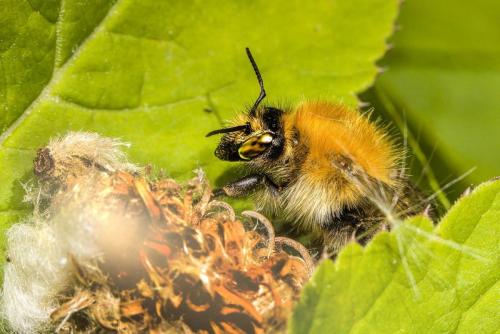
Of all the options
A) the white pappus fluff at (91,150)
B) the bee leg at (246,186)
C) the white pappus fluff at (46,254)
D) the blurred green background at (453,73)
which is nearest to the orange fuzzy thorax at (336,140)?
the bee leg at (246,186)

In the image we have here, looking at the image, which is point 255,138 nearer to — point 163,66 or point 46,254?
point 163,66

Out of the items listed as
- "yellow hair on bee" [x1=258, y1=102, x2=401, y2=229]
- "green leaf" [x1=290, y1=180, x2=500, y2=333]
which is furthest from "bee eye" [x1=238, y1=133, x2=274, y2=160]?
"green leaf" [x1=290, y1=180, x2=500, y2=333]

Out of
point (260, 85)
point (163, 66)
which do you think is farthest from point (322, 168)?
point (163, 66)

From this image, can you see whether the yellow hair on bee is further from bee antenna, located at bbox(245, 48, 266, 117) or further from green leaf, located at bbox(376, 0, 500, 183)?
green leaf, located at bbox(376, 0, 500, 183)

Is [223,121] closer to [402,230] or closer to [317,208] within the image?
[317,208]

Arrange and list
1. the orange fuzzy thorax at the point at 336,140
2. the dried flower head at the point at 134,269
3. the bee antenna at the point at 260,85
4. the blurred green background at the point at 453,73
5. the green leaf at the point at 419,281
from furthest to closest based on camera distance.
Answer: the blurred green background at the point at 453,73 → the bee antenna at the point at 260,85 → the orange fuzzy thorax at the point at 336,140 → the dried flower head at the point at 134,269 → the green leaf at the point at 419,281

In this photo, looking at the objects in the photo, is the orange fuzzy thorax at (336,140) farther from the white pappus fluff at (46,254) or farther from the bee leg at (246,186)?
the white pappus fluff at (46,254)

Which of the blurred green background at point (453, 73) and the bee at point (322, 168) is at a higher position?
the bee at point (322, 168)
